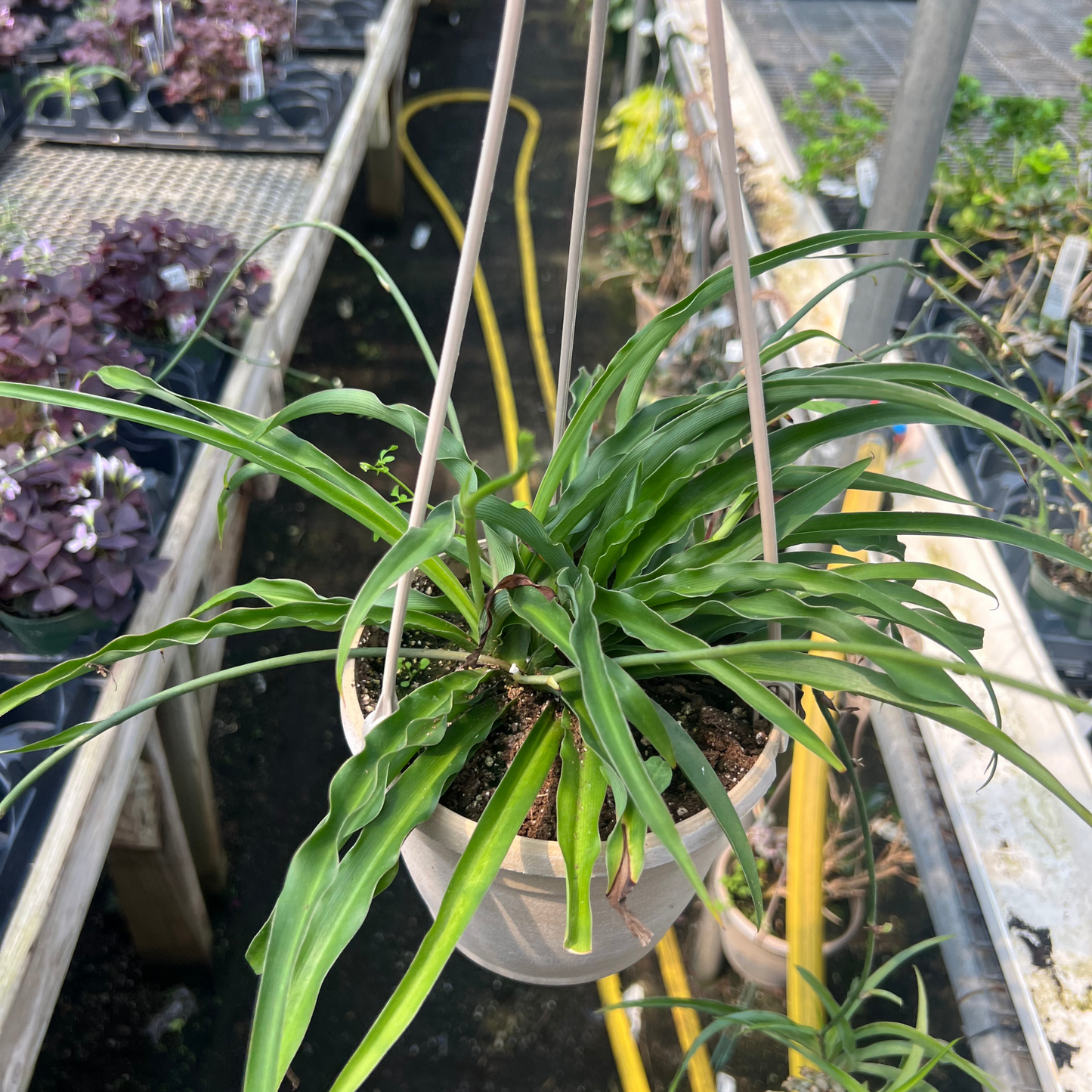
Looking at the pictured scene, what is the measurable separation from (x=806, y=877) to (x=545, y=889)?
1.55 ft

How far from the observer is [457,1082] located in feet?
4.94

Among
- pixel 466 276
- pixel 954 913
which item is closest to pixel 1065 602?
pixel 954 913

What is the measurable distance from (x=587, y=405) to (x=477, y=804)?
0.31 m

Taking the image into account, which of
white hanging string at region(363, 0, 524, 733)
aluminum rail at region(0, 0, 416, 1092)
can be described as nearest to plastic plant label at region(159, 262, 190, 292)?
aluminum rail at region(0, 0, 416, 1092)

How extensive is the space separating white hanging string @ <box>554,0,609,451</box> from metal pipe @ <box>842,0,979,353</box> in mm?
286

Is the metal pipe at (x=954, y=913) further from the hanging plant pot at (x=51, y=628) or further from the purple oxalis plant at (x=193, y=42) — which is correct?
the purple oxalis plant at (x=193, y=42)

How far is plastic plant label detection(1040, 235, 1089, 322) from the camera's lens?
1490 millimetres

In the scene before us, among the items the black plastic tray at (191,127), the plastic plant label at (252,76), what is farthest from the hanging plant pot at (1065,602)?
the plastic plant label at (252,76)

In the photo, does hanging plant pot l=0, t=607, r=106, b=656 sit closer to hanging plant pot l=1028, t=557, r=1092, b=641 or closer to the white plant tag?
hanging plant pot l=1028, t=557, r=1092, b=641

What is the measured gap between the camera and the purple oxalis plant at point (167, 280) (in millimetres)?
1387

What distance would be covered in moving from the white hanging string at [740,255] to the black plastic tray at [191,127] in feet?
5.41

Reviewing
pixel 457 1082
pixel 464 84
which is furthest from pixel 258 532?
pixel 464 84

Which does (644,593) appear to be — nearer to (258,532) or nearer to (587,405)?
(587,405)

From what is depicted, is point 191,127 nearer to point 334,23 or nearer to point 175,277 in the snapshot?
point 334,23
